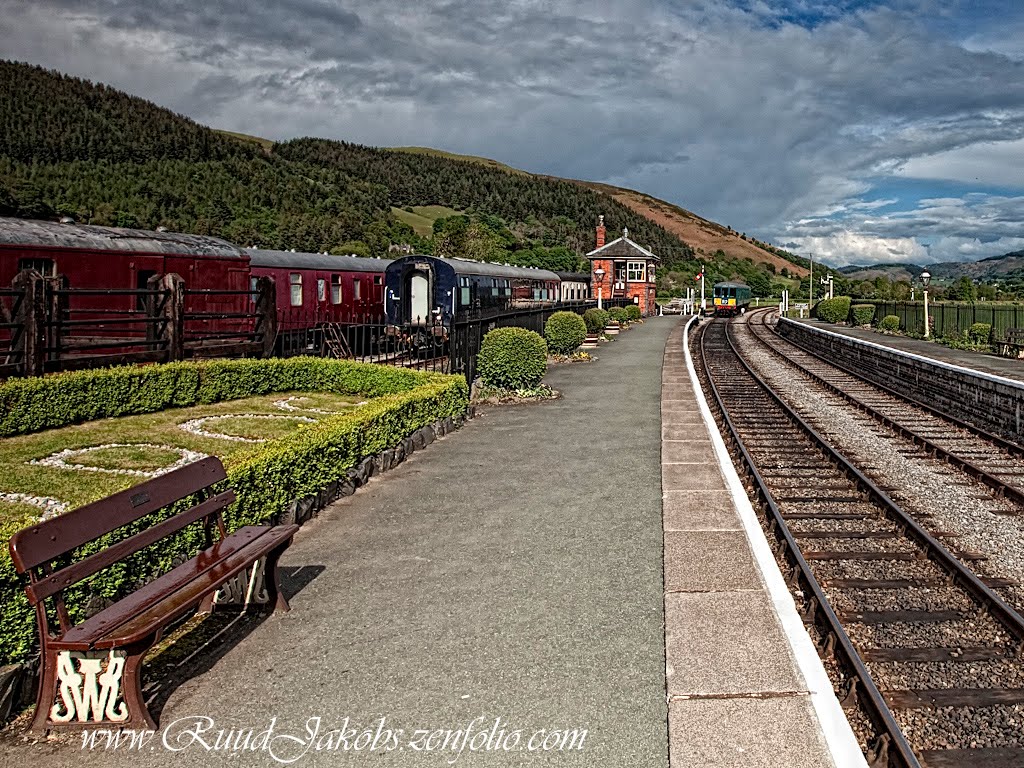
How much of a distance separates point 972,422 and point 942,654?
37.6 feet

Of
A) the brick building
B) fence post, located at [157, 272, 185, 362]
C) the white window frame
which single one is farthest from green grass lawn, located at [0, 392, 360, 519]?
the white window frame

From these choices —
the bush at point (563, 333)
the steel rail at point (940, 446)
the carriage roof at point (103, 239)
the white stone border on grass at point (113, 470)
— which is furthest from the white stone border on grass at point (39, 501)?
the bush at point (563, 333)

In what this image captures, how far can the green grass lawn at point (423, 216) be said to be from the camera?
120756 mm

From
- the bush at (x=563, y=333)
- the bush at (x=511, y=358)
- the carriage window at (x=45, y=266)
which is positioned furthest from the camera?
the bush at (x=563, y=333)

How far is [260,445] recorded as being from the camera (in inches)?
318

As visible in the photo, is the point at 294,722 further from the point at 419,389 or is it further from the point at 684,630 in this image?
the point at 419,389

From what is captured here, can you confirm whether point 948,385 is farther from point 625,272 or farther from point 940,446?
point 625,272

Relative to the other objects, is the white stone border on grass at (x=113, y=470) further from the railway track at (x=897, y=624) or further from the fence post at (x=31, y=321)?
the railway track at (x=897, y=624)

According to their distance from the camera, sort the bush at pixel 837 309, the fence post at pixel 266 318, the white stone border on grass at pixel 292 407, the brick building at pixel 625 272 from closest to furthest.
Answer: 1. the white stone border on grass at pixel 292 407
2. the fence post at pixel 266 318
3. the bush at pixel 837 309
4. the brick building at pixel 625 272

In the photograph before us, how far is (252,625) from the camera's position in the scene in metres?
5.80

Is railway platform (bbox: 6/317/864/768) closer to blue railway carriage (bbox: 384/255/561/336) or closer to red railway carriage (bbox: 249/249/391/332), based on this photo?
red railway carriage (bbox: 249/249/391/332)

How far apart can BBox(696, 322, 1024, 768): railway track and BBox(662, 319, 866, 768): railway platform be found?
28 cm

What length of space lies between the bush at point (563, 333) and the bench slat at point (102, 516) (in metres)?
20.5

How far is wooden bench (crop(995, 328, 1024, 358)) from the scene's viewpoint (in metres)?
26.3
